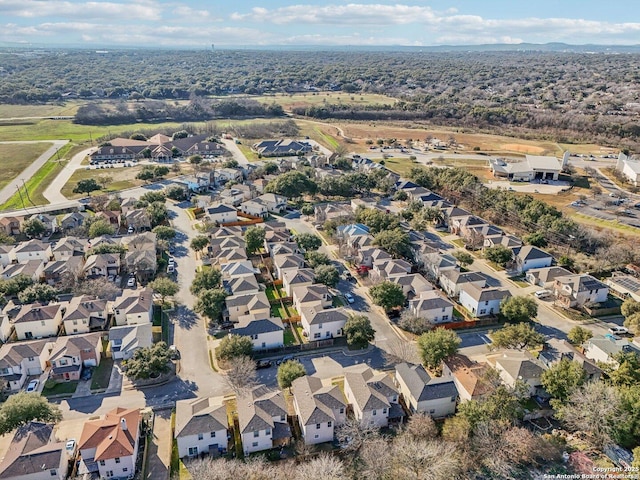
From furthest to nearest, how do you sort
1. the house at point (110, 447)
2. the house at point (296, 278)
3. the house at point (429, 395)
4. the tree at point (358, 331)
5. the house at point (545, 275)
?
1. the house at point (545, 275)
2. the house at point (296, 278)
3. the tree at point (358, 331)
4. the house at point (429, 395)
5. the house at point (110, 447)

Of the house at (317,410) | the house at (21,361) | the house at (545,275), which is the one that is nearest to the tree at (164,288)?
the house at (21,361)

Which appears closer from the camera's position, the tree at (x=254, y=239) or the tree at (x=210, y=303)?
the tree at (x=210, y=303)

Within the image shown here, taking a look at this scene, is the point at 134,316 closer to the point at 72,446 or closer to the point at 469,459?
the point at 72,446

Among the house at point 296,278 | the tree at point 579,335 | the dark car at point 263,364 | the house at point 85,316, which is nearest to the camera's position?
the dark car at point 263,364

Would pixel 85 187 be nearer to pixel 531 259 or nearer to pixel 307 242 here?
pixel 307 242

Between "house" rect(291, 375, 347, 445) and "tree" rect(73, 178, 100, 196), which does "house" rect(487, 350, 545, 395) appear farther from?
"tree" rect(73, 178, 100, 196)

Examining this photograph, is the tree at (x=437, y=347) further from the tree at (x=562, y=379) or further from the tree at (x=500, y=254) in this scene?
the tree at (x=500, y=254)

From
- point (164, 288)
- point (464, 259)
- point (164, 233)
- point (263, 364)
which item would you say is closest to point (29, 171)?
point (164, 233)
